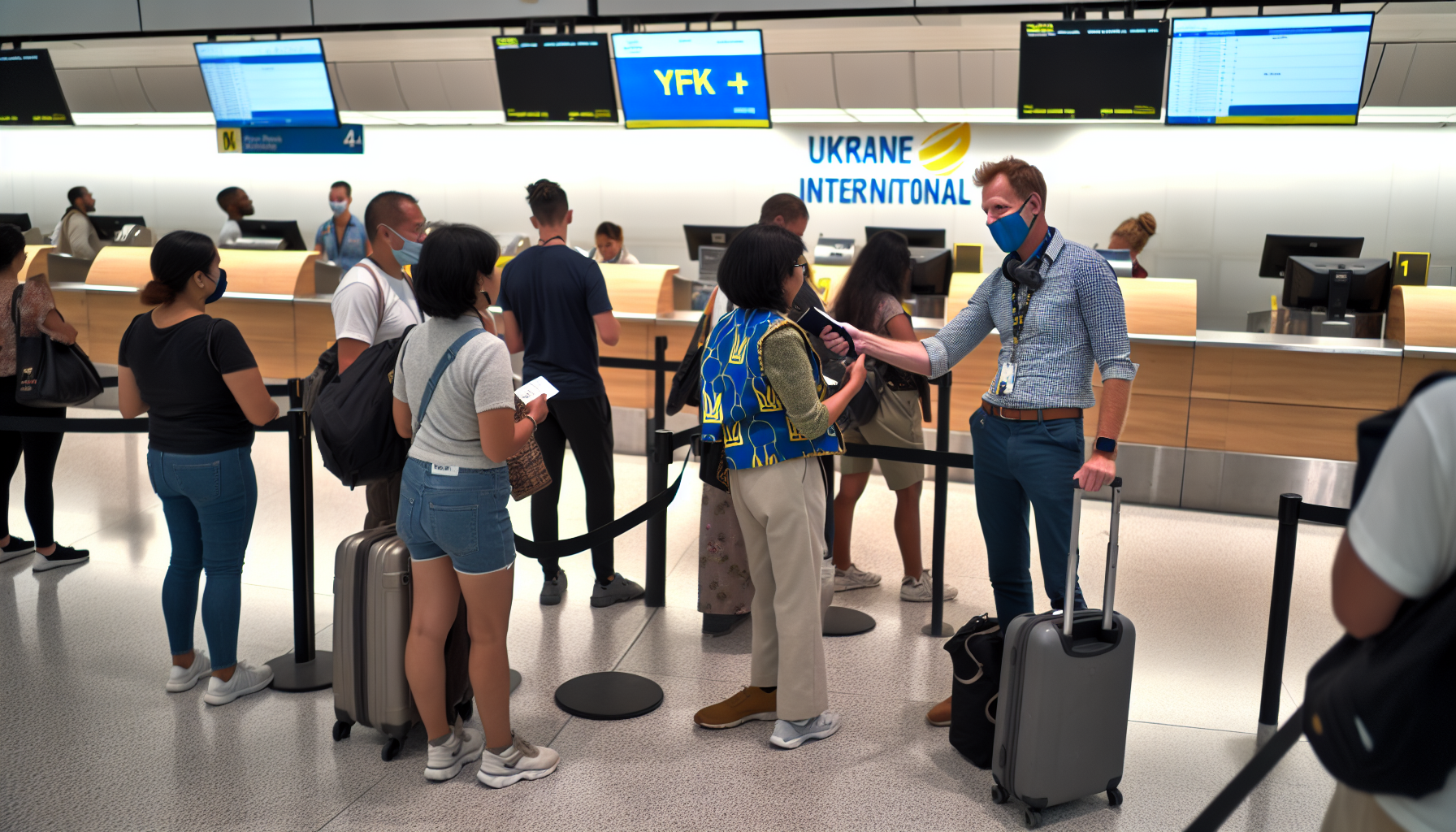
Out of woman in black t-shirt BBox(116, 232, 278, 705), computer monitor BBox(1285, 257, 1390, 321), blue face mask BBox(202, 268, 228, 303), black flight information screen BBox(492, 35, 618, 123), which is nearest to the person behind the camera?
woman in black t-shirt BBox(116, 232, 278, 705)

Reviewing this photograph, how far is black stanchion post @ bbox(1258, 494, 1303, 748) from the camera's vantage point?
105 inches

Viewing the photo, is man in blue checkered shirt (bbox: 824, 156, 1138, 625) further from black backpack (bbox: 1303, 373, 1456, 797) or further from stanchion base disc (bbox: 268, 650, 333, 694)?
A: stanchion base disc (bbox: 268, 650, 333, 694)

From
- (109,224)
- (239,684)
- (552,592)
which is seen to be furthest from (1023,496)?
(109,224)

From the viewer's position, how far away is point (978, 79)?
9250 mm

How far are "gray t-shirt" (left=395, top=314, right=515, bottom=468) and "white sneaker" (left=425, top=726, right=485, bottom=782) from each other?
867 millimetres

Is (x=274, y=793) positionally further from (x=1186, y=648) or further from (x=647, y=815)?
(x=1186, y=648)

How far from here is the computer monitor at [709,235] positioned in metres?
8.23

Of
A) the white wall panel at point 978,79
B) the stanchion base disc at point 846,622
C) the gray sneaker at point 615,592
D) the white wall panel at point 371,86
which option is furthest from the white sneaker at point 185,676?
the white wall panel at point 371,86

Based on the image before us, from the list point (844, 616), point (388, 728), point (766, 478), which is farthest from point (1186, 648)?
point (388, 728)

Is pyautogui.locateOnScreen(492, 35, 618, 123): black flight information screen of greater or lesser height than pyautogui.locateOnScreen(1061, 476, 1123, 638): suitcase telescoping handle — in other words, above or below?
above

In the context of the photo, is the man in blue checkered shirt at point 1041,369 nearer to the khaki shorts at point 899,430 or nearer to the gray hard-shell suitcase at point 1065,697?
the gray hard-shell suitcase at point 1065,697

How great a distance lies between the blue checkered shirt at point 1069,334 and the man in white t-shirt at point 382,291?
1.96m

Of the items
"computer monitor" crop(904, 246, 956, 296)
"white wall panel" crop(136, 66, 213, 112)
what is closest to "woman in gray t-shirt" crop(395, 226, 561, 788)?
"computer monitor" crop(904, 246, 956, 296)

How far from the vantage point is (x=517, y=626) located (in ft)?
12.8
